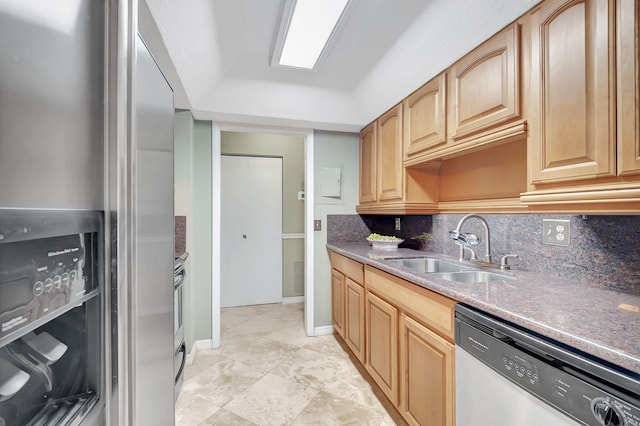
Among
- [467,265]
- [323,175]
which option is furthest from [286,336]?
[467,265]

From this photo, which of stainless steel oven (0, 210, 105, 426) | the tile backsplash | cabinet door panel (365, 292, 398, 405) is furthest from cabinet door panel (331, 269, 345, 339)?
stainless steel oven (0, 210, 105, 426)

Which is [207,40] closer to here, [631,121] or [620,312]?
[631,121]

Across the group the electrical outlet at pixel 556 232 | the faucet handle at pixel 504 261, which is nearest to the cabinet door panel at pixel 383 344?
the faucet handle at pixel 504 261

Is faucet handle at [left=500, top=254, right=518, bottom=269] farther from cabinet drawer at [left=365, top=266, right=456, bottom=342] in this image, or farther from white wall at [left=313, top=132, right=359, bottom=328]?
white wall at [left=313, top=132, right=359, bottom=328]

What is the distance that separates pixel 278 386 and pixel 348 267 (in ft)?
3.32

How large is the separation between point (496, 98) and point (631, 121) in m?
0.56

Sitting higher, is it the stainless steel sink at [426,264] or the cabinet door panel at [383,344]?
the stainless steel sink at [426,264]

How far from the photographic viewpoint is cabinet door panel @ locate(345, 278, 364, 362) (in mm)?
2121

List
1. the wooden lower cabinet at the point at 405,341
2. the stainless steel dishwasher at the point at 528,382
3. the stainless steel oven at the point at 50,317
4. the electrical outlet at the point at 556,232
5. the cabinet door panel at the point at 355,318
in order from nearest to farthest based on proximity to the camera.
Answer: the stainless steel oven at the point at 50,317
the stainless steel dishwasher at the point at 528,382
the wooden lower cabinet at the point at 405,341
the electrical outlet at the point at 556,232
the cabinet door panel at the point at 355,318

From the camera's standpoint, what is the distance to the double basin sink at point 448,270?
155cm

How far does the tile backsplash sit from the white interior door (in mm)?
2228

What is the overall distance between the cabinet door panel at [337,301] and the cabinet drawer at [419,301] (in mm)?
726

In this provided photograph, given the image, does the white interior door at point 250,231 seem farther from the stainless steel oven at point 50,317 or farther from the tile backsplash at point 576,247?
the stainless steel oven at point 50,317

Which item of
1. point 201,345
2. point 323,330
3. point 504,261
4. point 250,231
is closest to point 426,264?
point 504,261
